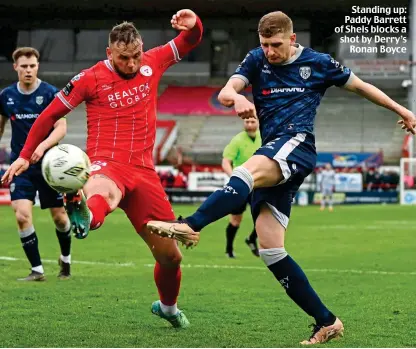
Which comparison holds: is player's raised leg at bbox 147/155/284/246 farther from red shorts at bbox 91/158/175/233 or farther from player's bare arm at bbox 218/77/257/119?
red shorts at bbox 91/158/175/233

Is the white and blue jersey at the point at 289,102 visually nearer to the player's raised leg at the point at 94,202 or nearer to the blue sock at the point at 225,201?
the blue sock at the point at 225,201

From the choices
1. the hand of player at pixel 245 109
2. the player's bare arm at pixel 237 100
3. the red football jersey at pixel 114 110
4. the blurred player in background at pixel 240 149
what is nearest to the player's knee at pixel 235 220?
the blurred player in background at pixel 240 149

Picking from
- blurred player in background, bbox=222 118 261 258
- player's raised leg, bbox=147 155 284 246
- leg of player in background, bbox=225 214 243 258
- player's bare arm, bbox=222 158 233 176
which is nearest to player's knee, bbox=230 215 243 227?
leg of player in background, bbox=225 214 243 258

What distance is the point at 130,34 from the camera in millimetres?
6512

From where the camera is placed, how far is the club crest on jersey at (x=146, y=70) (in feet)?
23.0

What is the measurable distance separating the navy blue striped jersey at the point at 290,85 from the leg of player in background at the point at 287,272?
1.98ft

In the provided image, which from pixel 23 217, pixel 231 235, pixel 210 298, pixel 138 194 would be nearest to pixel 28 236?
pixel 23 217

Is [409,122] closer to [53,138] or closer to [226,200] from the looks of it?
[226,200]

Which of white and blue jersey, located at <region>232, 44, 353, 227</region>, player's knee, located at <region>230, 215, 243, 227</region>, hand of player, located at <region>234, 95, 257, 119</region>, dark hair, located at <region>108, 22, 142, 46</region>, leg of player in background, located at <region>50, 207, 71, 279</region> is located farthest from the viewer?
player's knee, located at <region>230, 215, 243, 227</region>

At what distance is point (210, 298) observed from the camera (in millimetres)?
8836

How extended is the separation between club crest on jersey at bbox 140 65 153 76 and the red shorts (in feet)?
2.63

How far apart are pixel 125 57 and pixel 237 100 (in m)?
1.23

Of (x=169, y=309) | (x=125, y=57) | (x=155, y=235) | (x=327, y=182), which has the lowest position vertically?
(x=327, y=182)

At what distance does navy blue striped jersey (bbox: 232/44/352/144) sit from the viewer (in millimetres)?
6326
